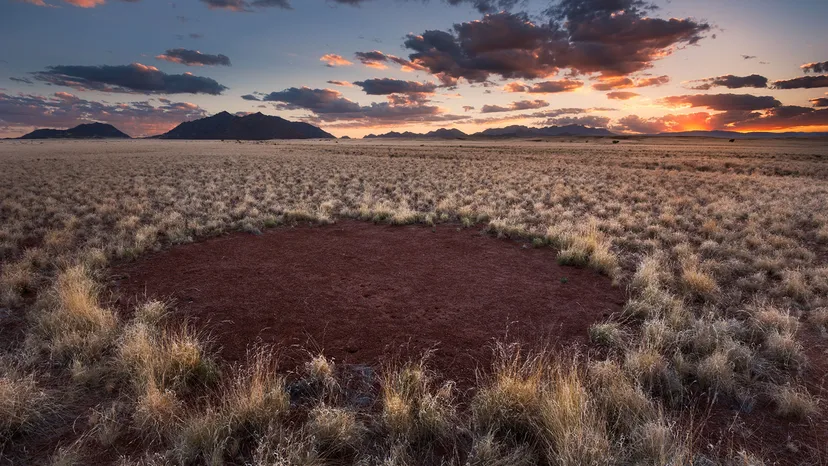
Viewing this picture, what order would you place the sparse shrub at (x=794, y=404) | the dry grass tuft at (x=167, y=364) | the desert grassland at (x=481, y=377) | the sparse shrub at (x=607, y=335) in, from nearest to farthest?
the desert grassland at (x=481, y=377) < the sparse shrub at (x=794, y=404) < the dry grass tuft at (x=167, y=364) < the sparse shrub at (x=607, y=335)

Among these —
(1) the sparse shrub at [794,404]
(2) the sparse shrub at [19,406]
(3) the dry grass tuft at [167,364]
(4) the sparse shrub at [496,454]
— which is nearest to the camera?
(4) the sparse shrub at [496,454]

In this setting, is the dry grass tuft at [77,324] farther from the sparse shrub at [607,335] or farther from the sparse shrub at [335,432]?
the sparse shrub at [607,335]

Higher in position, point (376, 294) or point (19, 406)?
point (19, 406)

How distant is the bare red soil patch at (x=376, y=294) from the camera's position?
19.2ft

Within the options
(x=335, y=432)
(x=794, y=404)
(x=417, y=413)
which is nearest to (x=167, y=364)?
(x=335, y=432)

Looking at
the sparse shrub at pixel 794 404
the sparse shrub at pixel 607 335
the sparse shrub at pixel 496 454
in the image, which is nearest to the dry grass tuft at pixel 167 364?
the sparse shrub at pixel 496 454

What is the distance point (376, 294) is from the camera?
7484 millimetres

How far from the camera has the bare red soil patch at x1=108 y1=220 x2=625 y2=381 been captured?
5840 mm

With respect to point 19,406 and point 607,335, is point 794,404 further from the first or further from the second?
point 19,406

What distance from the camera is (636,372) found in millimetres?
4742

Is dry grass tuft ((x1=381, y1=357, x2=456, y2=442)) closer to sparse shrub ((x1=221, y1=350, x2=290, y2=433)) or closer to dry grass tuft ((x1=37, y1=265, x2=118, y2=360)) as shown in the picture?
sparse shrub ((x1=221, y1=350, x2=290, y2=433))

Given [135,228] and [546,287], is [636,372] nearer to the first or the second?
[546,287]

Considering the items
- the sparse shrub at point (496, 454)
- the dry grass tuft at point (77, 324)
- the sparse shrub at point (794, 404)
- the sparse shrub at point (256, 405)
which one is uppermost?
the dry grass tuft at point (77, 324)

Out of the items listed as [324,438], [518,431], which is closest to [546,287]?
[518,431]
